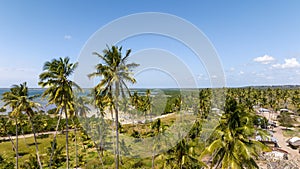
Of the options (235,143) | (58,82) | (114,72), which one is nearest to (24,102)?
(58,82)

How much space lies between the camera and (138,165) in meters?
36.9

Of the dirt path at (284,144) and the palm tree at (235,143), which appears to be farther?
the dirt path at (284,144)

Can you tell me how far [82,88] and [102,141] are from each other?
79.4 feet

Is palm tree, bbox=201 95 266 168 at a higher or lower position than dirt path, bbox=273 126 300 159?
higher

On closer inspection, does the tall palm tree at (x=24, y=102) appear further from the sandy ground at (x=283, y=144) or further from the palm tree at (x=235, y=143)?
the sandy ground at (x=283, y=144)

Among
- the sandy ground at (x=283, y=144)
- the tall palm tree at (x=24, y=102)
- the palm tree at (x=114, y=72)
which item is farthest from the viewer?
the sandy ground at (x=283, y=144)

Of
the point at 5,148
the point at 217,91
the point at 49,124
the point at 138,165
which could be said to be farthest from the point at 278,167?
the point at 49,124

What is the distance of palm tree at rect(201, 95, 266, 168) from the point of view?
13922 mm

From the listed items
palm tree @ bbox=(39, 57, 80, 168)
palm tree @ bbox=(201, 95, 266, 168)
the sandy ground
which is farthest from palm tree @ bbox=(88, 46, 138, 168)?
the sandy ground

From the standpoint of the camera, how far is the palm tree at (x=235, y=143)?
45.7 feet

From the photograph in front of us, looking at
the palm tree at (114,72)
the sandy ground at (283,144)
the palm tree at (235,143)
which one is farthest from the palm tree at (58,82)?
the sandy ground at (283,144)

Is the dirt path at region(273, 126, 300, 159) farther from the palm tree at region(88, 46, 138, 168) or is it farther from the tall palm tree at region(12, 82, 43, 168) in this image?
the tall palm tree at region(12, 82, 43, 168)

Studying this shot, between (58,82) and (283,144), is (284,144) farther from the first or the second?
(58,82)

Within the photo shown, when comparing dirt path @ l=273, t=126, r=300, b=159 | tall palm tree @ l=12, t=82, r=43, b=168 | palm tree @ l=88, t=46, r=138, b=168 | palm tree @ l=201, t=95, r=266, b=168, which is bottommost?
dirt path @ l=273, t=126, r=300, b=159
